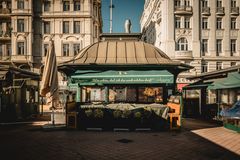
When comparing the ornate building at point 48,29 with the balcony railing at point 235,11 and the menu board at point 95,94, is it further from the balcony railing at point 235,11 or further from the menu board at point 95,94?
the balcony railing at point 235,11

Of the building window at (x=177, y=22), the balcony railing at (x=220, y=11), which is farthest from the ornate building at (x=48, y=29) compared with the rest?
the balcony railing at (x=220, y=11)

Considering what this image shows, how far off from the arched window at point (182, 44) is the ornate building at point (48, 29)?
11.8 meters

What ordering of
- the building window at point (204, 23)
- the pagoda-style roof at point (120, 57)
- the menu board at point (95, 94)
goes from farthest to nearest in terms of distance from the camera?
the building window at point (204, 23) → the menu board at point (95, 94) → the pagoda-style roof at point (120, 57)

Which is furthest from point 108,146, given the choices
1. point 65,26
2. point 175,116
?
point 65,26

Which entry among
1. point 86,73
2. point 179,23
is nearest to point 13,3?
point 179,23

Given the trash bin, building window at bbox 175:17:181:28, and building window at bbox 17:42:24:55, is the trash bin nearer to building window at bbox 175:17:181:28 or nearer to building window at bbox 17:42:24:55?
building window at bbox 175:17:181:28

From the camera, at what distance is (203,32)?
26844mm

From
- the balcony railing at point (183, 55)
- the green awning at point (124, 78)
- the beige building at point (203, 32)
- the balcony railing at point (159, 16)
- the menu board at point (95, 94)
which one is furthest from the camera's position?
the balcony railing at point (159, 16)

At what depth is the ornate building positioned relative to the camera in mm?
27625

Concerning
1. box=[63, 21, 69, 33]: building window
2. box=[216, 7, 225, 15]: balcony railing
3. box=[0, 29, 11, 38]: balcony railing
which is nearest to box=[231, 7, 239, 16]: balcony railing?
Result: box=[216, 7, 225, 15]: balcony railing

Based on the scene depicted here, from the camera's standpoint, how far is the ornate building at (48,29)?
2762 centimetres

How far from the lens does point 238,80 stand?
379 inches

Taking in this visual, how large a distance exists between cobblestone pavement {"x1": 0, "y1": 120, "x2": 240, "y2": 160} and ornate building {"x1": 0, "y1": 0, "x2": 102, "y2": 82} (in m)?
21.3

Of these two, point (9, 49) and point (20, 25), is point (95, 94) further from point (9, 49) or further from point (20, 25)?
point (9, 49)
